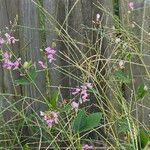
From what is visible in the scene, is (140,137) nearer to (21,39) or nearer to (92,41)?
(92,41)

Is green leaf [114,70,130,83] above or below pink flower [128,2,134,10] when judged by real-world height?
below

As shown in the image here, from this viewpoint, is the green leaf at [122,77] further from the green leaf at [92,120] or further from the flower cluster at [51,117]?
the flower cluster at [51,117]

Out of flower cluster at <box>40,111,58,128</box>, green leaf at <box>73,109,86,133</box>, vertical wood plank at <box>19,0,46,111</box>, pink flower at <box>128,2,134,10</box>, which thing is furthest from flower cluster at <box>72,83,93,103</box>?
pink flower at <box>128,2,134,10</box>

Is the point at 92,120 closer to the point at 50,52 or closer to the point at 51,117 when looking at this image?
the point at 51,117

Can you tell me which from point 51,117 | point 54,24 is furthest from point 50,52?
point 51,117

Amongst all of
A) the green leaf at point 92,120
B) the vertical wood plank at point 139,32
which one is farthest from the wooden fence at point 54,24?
the green leaf at point 92,120

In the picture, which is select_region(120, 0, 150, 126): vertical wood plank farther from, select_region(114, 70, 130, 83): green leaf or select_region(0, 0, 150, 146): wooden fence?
select_region(114, 70, 130, 83): green leaf
